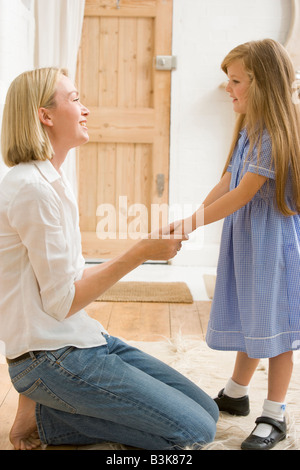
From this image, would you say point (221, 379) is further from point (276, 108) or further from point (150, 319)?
point (276, 108)

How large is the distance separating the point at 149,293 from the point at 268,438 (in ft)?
5.17

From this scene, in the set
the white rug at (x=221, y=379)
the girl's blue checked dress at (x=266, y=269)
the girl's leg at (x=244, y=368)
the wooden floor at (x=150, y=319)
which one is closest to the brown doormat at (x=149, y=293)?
the wooden floor at (x=150, y=319)

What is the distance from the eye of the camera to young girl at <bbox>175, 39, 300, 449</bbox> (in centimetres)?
138

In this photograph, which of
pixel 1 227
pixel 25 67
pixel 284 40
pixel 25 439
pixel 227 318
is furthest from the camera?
pixel 284 40

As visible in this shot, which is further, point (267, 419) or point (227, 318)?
point (227, 318)

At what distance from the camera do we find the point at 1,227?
1.19 meters

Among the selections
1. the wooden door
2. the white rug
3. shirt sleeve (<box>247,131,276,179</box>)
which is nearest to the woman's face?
shirt sleeve (<box>247,131,276,179</box>)

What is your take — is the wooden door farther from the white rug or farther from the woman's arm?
the woman's arm

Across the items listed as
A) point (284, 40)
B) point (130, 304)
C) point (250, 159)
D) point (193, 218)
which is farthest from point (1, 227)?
point (284, 40)

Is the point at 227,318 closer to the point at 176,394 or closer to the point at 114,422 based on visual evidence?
the point at 176,394

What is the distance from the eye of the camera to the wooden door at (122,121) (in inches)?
140

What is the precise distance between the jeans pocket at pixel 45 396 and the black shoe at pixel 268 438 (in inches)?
17.0

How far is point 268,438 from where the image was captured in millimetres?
→ 1353
